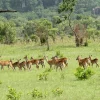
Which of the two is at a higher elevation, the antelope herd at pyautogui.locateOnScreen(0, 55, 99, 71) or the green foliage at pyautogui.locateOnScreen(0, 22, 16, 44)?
the antelope herd at pyautogui.locateOnScreen(0, 55, 99, 71)

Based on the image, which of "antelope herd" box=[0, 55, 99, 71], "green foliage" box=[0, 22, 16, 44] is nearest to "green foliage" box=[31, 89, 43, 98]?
"antelope herd" box=[0, 55, 99, 71]

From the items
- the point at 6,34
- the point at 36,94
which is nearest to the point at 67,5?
the point at 6,34

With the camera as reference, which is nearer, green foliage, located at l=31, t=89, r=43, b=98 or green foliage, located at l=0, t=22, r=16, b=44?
green foliage, located at l=31, t=89, r=43, b=98

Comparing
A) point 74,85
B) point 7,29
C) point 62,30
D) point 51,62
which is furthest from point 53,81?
point 62,30

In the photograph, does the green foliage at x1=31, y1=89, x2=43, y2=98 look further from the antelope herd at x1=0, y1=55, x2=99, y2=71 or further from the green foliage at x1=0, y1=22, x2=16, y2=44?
the green foliage at x1=0, y1=22, x2=16, y2=44

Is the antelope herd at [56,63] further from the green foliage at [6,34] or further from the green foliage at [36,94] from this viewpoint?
the green foliage at [6,34]

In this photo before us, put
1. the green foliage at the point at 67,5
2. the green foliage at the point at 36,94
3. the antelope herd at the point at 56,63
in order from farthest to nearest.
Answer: the green foliage at the point at 67,5, the antelope herd at the point at 56,63, the green foliage at the point at 36,94

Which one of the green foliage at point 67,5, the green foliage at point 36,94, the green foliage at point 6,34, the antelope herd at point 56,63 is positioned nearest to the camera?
the green foliage at point 36,94

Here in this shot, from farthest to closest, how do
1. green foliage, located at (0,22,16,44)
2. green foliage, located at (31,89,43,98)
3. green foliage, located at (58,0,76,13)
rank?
green foliage, located at (0,22,16,44) → green foliage, located at (58,0,76,13) → green foliage, located at (31,89,43,98)

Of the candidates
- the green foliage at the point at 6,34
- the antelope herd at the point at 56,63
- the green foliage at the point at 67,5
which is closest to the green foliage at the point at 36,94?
the antelope herd at the point at 56,63

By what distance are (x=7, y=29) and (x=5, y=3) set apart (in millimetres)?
134571

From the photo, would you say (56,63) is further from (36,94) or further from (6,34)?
(6,34)

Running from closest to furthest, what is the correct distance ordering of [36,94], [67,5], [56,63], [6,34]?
[36,94] → [56,63] → [67,5] → [6,34]

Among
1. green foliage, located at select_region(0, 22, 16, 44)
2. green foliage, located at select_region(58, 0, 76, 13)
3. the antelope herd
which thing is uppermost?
green foliage, located at select_region(58, 0, 76, 13)
